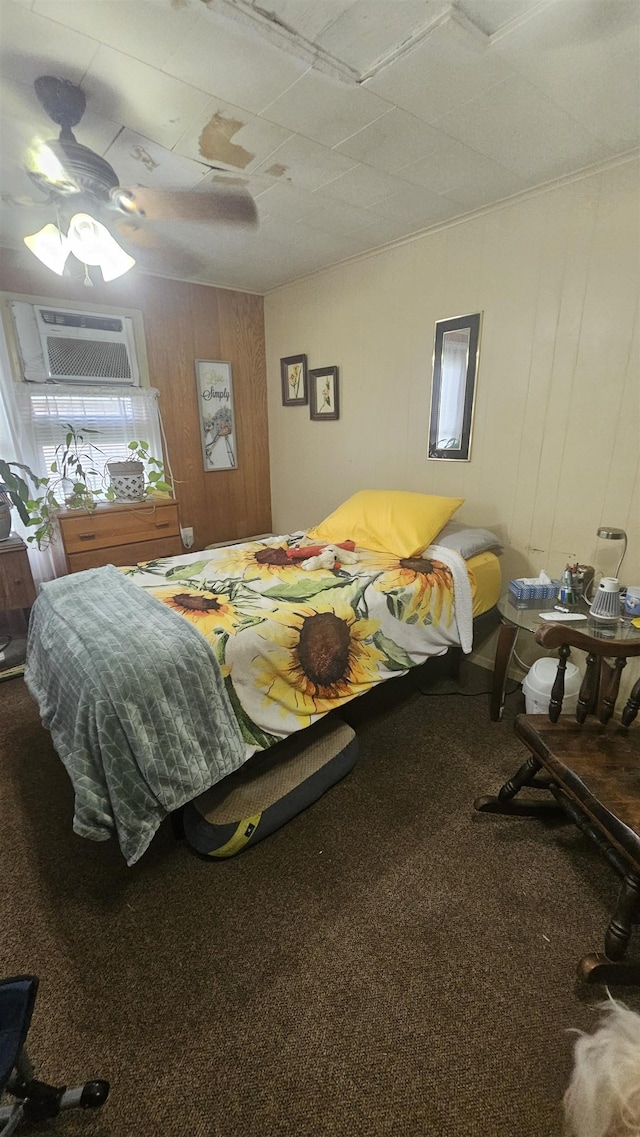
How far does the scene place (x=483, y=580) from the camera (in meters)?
2.38

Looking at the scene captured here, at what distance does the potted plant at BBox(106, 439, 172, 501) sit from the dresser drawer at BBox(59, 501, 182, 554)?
0.13 metres

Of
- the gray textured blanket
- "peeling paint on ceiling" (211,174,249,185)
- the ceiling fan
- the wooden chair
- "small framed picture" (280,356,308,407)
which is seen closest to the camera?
the wooden chair

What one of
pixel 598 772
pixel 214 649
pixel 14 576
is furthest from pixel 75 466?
pixel 598 772

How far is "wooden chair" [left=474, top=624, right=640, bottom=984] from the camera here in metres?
1.16

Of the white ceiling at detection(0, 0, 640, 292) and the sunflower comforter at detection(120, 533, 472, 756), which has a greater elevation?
the white ceiling at detection(0, 0, 640, 292)

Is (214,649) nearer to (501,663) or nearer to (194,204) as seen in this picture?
(501,663)

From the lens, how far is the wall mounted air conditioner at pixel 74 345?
2822 millimetres

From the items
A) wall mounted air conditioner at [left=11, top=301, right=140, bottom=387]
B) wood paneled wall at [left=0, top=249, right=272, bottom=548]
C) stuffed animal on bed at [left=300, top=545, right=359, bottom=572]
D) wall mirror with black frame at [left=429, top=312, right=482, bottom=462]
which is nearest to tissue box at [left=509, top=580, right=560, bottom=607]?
stuffed animal on bed at [left=300, top=545, right=359, bottom=572]

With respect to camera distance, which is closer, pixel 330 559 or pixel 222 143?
pixel 222 143

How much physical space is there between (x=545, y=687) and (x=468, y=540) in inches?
31.1

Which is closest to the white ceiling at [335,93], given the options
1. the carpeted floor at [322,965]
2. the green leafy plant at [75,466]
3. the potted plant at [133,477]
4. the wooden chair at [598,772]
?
the green leafy plant at [75,466]

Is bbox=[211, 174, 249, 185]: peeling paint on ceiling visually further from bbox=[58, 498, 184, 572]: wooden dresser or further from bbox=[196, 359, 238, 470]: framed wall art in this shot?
bbox=[58, 498, 184, 572]: wooden dresser

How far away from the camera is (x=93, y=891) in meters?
1.45

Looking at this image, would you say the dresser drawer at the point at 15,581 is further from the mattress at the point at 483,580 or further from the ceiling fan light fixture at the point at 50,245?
the mattress at the point at 483,580
